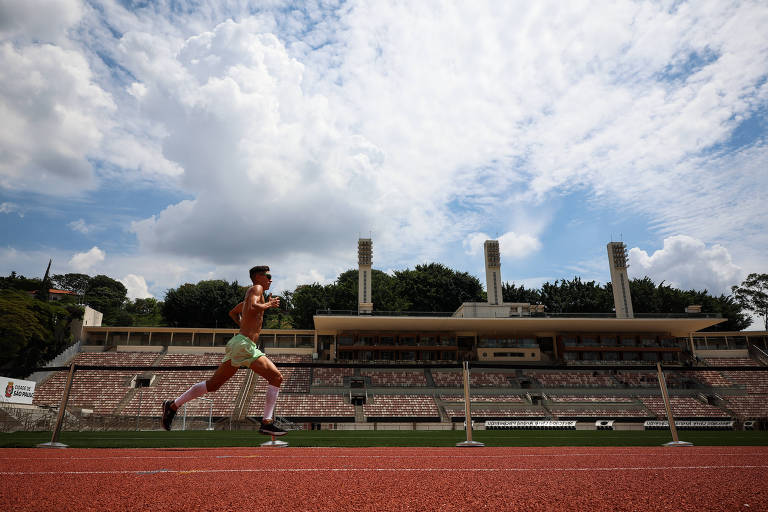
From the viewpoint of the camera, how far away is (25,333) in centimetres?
3306

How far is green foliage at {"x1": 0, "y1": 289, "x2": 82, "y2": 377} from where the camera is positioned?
32094mm

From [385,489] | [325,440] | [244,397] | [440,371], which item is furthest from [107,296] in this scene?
[385,489]

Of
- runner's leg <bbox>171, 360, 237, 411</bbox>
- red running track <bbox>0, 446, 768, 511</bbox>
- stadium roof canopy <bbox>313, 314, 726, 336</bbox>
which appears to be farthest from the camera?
stadium roof canopy <bbox>313, 314, 726, 336</bbox>

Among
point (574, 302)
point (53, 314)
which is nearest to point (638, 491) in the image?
point (53, 314)

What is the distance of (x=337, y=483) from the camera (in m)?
4.20

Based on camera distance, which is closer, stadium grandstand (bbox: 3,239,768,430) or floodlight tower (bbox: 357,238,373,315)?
stadium grandstand (bbox: 3,239,768,430)

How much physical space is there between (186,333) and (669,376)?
149 ft

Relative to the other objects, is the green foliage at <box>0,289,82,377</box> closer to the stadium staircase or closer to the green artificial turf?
the stadium staircase

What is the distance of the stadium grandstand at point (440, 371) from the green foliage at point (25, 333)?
1.81 meters

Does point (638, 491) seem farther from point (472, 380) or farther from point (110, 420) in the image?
point (472, 380)

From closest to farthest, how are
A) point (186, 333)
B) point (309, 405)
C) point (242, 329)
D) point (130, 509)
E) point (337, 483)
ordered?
1. point (130, 509)
2. point (337, 483)
3. point (242, 329)
4. point (309, 405)
5. point (186, 333)

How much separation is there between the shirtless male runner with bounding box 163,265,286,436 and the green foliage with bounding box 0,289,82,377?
104ft

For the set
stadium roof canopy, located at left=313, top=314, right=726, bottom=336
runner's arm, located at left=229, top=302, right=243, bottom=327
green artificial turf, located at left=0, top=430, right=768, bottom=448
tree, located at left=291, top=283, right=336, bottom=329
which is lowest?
green artificial turf, located at left=0, top=430, right=768, bottom=448

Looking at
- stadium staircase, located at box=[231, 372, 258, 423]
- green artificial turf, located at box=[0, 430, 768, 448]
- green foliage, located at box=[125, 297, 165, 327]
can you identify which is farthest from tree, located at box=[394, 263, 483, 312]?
green foliage, located at box=[125, 297, 165, 327]
